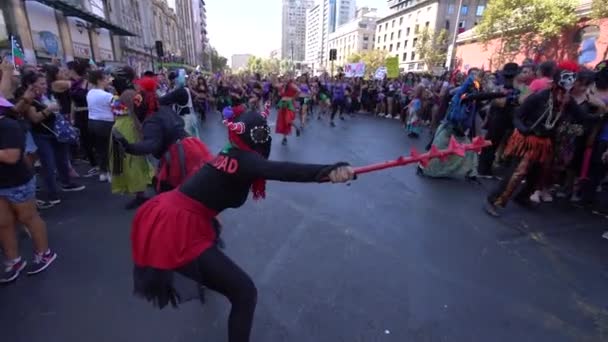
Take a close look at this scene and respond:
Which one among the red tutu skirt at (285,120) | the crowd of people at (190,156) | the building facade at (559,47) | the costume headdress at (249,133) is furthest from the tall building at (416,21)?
the costume headdress at (249,133)

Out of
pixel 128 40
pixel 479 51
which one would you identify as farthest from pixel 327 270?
pixel 479 51

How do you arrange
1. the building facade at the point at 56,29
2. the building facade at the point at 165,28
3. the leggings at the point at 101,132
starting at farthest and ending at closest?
1. the building facade at the point at 165,28
2. the building facade at the point at 56,29
3. the leggings at the point at 101,132

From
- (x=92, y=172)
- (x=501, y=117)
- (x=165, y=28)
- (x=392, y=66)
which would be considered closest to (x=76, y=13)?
(x=392, y=66)

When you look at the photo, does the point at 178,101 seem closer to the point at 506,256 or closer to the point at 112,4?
the point at 506,256

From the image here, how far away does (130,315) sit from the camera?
8.17 feet

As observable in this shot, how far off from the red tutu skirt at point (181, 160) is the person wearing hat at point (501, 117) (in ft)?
17.0

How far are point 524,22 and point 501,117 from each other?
28.2 metres

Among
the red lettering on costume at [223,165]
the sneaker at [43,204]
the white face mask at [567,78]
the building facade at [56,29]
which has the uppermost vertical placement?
the building facade at [56,29]

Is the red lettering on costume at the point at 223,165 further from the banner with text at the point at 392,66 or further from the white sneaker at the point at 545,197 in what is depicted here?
the banner with text at the point at 392,66

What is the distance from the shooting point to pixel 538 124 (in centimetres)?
402

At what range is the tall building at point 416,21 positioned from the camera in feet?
185

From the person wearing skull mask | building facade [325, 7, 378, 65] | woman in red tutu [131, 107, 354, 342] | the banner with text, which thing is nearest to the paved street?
the person wearing skull mask

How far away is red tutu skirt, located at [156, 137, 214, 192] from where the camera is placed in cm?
302

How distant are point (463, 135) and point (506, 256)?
2877 millimetres
